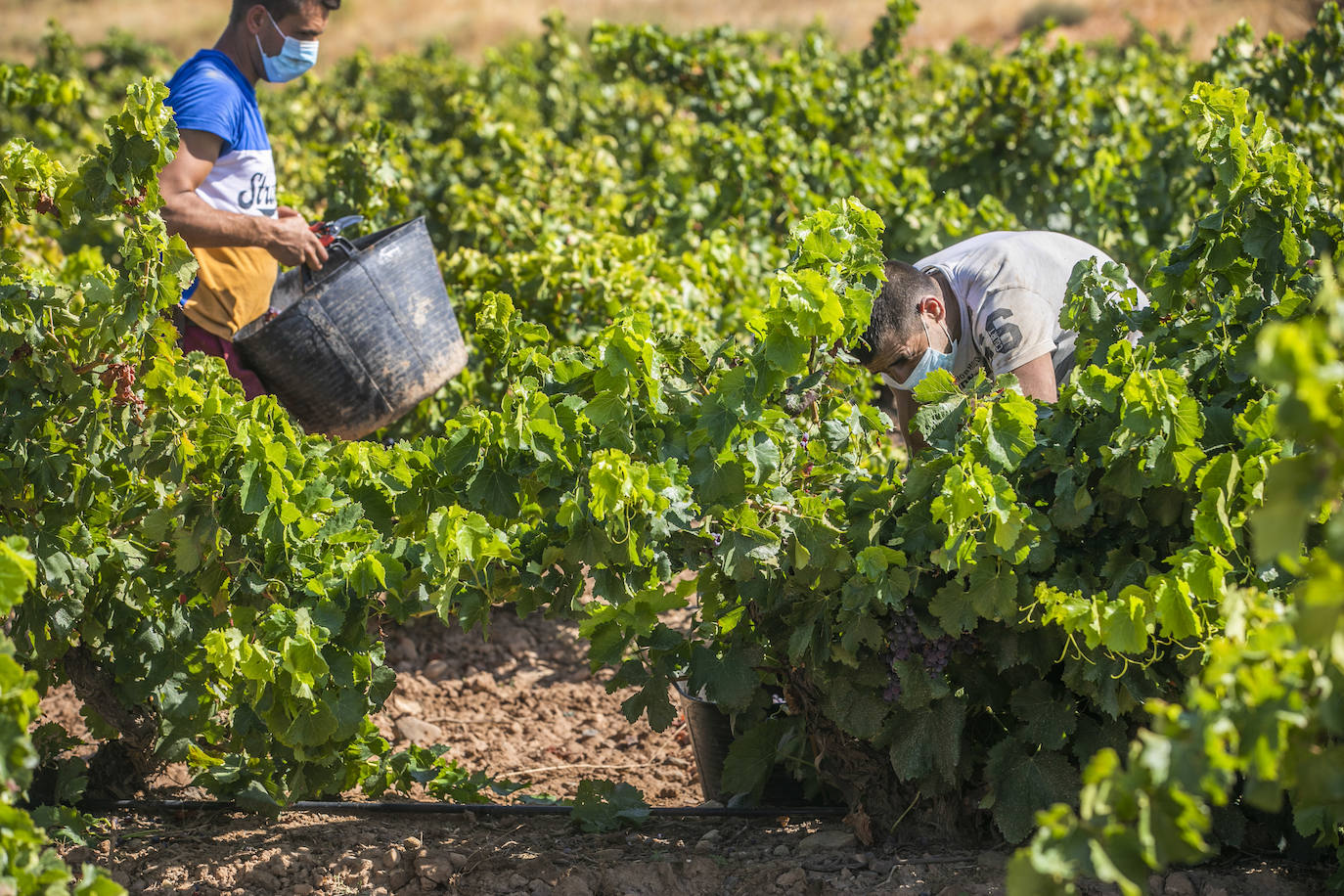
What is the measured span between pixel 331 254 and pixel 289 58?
1.77 ft

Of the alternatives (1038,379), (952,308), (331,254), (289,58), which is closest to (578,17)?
(289,58)

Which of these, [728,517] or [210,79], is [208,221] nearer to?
[210,79]

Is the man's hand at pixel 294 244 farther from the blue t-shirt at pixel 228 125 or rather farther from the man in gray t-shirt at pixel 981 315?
the man in gray t-shirt at pixel 981 315

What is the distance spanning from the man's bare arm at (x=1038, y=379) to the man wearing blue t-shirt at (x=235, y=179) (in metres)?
1.76

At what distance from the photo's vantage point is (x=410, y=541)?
239cm

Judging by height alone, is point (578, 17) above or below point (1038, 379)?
above

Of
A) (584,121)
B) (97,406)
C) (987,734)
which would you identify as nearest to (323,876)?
(97,406)

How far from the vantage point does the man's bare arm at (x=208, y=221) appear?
9.85 ft

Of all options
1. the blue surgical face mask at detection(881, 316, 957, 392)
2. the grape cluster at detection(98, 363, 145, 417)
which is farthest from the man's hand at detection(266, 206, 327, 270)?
the blue surgical face mask at detection(881, 316, 957, 392)

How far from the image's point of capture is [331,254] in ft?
11.5

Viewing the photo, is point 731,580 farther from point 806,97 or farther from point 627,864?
point 806,97

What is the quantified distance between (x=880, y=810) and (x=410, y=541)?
43.8 inches

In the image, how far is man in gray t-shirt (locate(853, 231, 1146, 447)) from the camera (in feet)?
9.01

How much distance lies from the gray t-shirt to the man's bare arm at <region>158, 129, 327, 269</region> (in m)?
1.55
